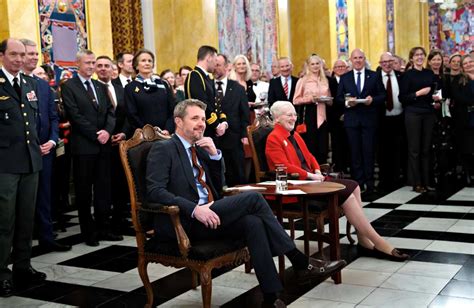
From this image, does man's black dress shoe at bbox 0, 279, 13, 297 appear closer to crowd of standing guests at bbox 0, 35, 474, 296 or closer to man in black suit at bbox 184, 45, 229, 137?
crowd of standing guests at bbox 0, 35, 474, 296

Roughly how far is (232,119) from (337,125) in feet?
10.3

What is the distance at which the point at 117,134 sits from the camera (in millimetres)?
6262

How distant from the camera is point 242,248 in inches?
147

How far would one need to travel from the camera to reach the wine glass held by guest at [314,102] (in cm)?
847

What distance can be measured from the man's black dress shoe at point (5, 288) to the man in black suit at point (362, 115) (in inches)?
196

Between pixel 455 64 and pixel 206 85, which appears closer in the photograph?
pixel 206 85

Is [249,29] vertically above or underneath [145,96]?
above

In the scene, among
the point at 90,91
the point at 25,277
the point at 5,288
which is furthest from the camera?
the point at 90,91

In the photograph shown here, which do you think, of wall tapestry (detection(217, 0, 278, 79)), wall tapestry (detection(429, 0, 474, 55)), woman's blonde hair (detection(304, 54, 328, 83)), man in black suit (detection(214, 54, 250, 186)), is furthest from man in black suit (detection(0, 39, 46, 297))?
wall tapestry (detection(429, 0, 474, 55))

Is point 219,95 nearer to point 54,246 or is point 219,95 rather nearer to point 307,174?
point 307,174

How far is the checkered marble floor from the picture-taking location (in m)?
3.96

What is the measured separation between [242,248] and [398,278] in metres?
1.27

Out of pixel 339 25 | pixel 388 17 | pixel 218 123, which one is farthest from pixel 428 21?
pixel 218 123

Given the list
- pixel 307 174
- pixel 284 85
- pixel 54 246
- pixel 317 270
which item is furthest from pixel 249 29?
pixel 317 270
